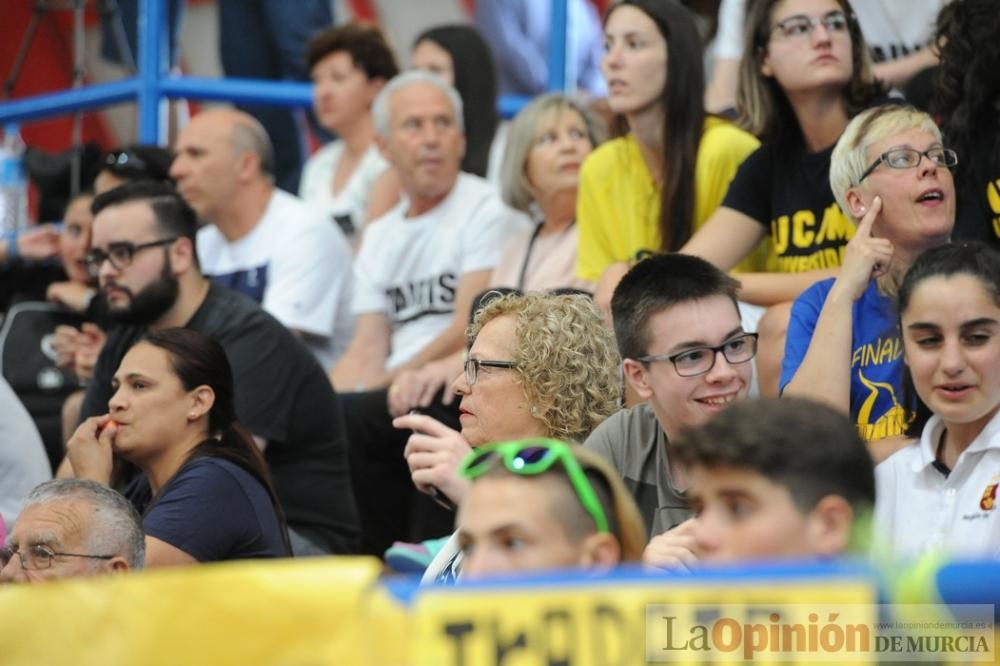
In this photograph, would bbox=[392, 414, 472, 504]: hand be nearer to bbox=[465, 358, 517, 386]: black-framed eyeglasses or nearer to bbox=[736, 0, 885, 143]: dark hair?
bbox=[465, 358, 517, 386]: black-framed eyeglasses

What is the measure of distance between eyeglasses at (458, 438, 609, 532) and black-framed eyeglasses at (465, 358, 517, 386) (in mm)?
1265

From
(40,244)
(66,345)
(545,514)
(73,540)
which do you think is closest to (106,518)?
(73,540)

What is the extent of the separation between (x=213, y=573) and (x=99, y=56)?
7.95 meters

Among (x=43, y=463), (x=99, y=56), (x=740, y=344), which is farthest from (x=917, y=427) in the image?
(x=99, y=56)

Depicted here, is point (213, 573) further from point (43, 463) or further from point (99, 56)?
point (99, 56)

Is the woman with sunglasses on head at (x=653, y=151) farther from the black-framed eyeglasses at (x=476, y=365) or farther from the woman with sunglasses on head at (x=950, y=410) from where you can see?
the woman with sunglasses on head at (x=950, y=410)

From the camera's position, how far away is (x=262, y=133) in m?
7.01

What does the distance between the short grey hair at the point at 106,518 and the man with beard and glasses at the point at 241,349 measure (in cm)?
104

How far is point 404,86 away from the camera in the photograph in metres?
6.60

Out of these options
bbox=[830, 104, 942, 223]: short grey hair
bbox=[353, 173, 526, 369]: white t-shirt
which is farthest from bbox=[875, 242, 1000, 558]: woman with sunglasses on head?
bbox=[353, 173, 526, 369]: white t-shirt

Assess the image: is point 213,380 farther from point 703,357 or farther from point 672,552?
point 672,552

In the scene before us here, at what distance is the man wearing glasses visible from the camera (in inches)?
156

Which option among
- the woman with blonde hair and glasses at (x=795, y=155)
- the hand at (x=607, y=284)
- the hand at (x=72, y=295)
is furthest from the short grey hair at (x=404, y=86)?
the woman with blonde hair and glasses at (x=795, y=155)

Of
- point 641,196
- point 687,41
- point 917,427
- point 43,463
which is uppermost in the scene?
point 687,41
